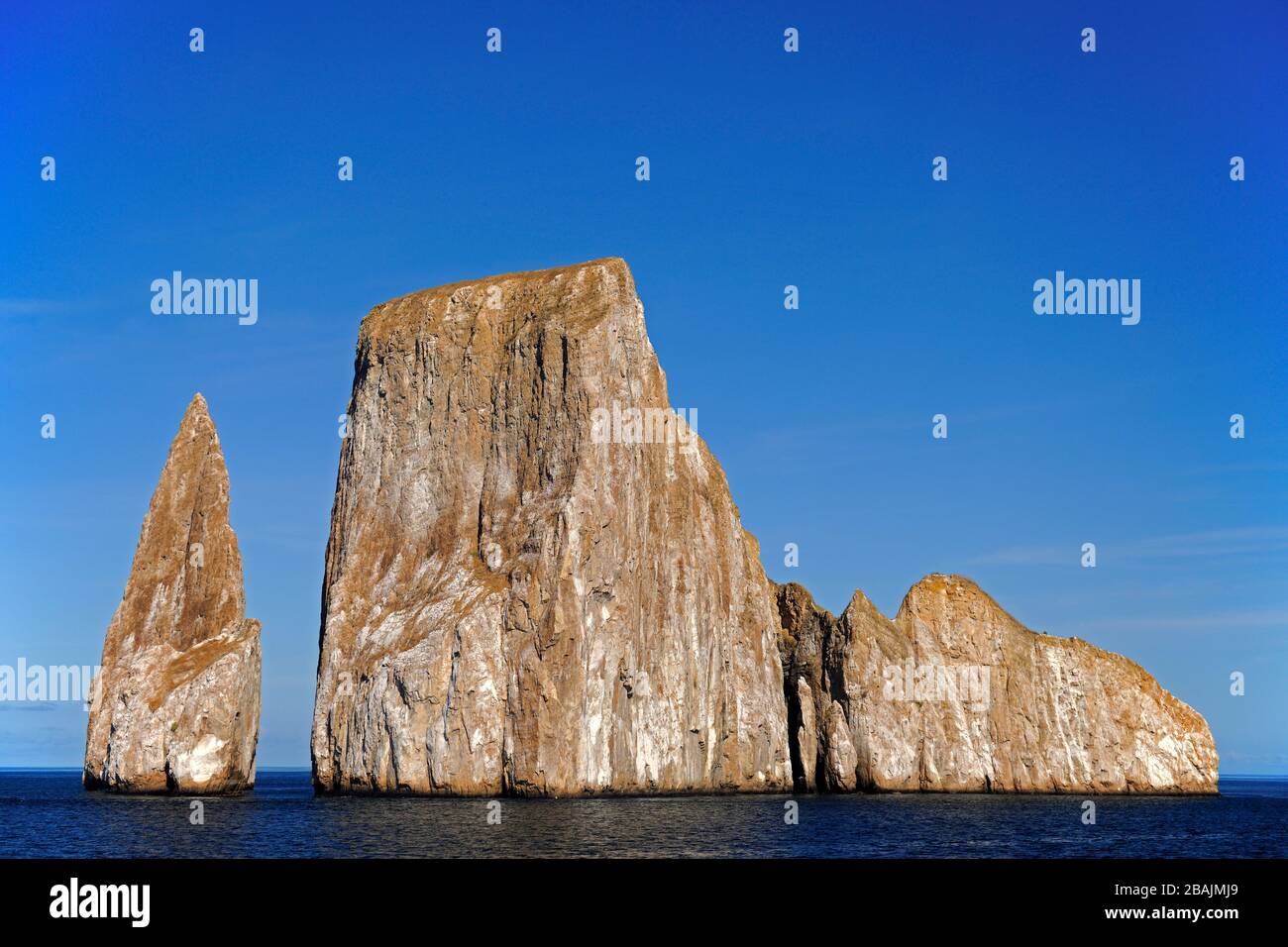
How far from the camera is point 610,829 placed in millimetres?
66062

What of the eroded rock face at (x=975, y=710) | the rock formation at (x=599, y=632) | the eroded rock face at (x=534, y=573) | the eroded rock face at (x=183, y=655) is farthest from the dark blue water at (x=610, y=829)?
the eroded rock face at (x=975, y=710)

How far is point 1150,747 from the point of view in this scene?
119625 mm

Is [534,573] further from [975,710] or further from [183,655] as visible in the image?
[975,710]

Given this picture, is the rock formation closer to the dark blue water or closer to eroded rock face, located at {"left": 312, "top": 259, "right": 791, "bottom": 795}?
eroded rock face, located at {"left": 312, "top": 259, "right": 791, "bottom": 795}

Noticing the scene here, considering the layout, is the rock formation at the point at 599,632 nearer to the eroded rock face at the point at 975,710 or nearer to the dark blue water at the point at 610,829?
the eroded rock face at the point at 975,710

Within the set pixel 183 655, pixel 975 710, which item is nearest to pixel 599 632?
pixel 183 655

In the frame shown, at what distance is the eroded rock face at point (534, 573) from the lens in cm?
9394

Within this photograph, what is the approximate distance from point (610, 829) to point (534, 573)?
31548 millimetres

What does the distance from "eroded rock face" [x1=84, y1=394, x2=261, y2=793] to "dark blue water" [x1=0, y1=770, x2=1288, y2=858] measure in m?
2.80

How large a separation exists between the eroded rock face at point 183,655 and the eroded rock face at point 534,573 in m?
8.38

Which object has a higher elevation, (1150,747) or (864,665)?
(864,665)
